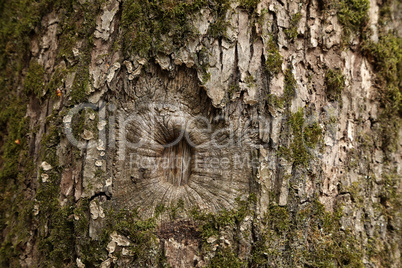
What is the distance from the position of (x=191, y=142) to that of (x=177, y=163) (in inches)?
8.4

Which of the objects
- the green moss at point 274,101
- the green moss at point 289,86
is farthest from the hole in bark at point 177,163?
the green moss at point 289,86

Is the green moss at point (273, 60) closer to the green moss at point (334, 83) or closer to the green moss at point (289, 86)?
the green moss at point (289, 86)

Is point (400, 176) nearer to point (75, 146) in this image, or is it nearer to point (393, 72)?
point (393, 72)

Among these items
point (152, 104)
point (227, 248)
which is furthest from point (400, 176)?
point (152, 104)

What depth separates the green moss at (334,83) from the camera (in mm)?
1976

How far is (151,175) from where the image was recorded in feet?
6.08

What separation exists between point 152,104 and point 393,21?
77.2 inches

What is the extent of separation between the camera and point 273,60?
6.00 feet

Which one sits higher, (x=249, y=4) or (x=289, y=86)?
(x=249, y=4)

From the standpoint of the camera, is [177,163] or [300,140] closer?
[300,140]

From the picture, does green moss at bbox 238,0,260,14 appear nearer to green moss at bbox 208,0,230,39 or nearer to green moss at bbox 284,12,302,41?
green moss at bbox 208,0,230,39

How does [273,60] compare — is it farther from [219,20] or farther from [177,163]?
[177,163]

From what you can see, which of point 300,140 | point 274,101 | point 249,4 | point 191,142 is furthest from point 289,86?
point 191,142

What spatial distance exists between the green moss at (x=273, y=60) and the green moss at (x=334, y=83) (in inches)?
15.1
